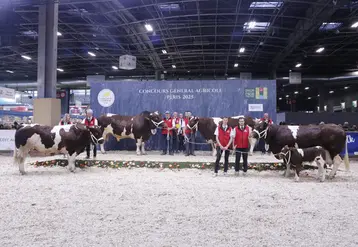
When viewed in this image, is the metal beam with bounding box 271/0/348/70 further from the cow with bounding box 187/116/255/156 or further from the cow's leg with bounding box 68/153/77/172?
the cow's leg with bounding box 68/153/77/172

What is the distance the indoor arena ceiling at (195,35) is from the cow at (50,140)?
8.05 m

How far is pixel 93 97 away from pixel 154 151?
3993 mm

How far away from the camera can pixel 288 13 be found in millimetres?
16547

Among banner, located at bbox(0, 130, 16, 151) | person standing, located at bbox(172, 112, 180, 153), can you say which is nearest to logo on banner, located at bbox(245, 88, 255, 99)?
person standing, located at bbox(172, 112, 180, 153)

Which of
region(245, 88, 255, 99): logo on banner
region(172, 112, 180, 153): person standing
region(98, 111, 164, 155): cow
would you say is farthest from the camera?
region(245, 88, 255, 99): logo on banner

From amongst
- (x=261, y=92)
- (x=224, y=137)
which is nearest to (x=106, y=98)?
(x=261, y=92)

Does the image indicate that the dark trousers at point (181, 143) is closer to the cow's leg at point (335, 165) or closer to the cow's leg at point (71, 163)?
the cow's leg at point (71, 163)

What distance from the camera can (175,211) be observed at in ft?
16.4

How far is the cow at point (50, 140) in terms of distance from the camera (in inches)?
334

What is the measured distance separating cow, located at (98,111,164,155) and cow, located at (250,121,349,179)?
551 cm

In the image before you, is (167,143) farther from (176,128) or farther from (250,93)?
(250,93)

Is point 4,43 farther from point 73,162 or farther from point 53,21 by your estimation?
point 73,162

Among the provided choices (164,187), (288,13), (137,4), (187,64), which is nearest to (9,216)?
(164,187)

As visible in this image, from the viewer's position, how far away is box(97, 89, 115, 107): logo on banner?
14.6 meters
